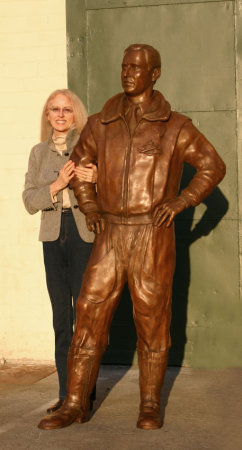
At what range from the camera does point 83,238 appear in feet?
17.4

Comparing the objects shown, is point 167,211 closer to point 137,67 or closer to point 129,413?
point 137,67

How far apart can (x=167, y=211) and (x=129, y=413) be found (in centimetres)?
138

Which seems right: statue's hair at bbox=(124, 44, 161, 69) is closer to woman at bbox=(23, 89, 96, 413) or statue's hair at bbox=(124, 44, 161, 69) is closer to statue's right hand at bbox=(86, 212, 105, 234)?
woman at bbox=(23, 89, 96, 413)

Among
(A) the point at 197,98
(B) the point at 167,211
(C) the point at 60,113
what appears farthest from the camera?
(A) the point at 197,98

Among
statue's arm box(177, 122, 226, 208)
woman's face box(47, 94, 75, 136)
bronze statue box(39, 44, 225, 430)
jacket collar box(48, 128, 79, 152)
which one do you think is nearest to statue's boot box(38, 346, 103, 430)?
bronze statue box(39, 44, 225, 430)

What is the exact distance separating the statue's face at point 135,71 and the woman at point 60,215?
2.34 feet

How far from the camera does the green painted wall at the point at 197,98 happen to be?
6465 mm

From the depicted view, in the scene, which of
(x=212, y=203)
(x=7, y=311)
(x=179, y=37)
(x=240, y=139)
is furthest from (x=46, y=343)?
(x=179, y=37)

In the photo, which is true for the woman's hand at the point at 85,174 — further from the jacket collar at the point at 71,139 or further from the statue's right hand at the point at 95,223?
the jacket collar at the point at 71,139

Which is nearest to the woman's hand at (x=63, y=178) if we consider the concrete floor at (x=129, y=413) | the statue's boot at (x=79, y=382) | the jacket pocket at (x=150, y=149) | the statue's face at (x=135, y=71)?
the jacket pocket at (x=150, y=149)

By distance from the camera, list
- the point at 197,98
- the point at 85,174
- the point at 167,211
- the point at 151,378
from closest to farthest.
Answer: the point at 167,211 → the point at 151,378 → the point at 85,174 → the point at 197,98

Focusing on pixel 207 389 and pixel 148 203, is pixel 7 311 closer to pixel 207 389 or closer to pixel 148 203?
pixel 207 389

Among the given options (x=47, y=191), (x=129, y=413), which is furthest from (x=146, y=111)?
(x=129, y=413)

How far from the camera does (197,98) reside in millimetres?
6516
